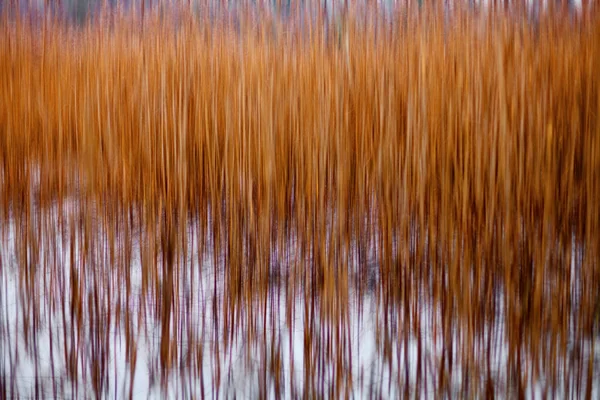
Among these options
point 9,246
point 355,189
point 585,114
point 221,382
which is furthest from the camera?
point 9,246

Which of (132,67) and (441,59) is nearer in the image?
(441,59)

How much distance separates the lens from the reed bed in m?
1.24

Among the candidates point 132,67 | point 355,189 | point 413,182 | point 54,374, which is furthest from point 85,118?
point 413,182

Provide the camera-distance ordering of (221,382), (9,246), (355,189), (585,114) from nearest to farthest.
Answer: (221,382) < (585,114) < (355,189) < (9,246)

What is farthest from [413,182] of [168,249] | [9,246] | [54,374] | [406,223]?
[9,246]

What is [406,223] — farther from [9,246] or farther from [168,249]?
[9,246]

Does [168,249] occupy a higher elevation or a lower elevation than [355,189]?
lower

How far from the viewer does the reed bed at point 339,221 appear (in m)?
1.24

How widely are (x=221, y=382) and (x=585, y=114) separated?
1175 millimetres

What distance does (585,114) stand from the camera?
54.7 inches

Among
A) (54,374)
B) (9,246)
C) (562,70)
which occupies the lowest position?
(54,374)

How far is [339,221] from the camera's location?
1.31m

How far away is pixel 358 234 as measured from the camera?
1.43 meters

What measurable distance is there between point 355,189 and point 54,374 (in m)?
0.94
